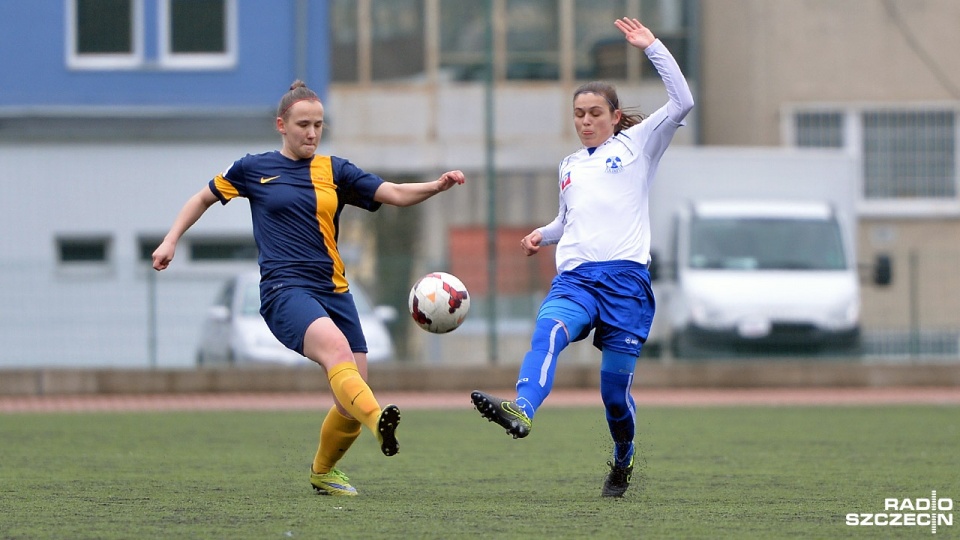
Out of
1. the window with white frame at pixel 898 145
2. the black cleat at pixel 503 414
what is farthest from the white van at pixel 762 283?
the black cleat at pixel 503 414

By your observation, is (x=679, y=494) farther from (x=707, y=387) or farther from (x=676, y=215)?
(x=676, y=215)

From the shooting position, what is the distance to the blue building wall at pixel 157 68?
2730 centimetres

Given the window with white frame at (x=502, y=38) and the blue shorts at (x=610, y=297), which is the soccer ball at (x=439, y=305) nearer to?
the blue shorts at (x=610, y=297)

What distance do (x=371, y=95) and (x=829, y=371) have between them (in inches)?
552

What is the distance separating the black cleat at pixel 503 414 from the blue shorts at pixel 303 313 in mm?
1024

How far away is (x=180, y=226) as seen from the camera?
25.8ft

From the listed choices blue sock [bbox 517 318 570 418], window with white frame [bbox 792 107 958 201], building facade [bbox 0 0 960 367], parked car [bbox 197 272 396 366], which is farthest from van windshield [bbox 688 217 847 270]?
blue sock [bbox 517 318 570 418]

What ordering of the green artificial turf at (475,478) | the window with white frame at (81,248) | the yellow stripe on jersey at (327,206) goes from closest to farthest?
the green artificial turf at (475,478)
the yellow stripe on jersey at (327,206)
the window with white frame at (81,248)

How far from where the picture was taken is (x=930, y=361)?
20734 mm

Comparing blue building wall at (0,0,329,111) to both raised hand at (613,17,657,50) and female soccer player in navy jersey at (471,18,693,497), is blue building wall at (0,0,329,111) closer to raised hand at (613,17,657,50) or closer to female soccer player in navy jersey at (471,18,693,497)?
raised hand at (613,17,657,50)

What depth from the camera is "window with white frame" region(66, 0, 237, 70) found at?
27.5 metres

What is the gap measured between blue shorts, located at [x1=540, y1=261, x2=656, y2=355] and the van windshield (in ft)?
42.1

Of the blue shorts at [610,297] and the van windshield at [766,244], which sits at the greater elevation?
the blue shorts at [610,297]

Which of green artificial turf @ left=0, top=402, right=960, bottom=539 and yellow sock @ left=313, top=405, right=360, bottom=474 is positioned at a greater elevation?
yellow sock @ left=313, top=405, right=360, bottom=474
